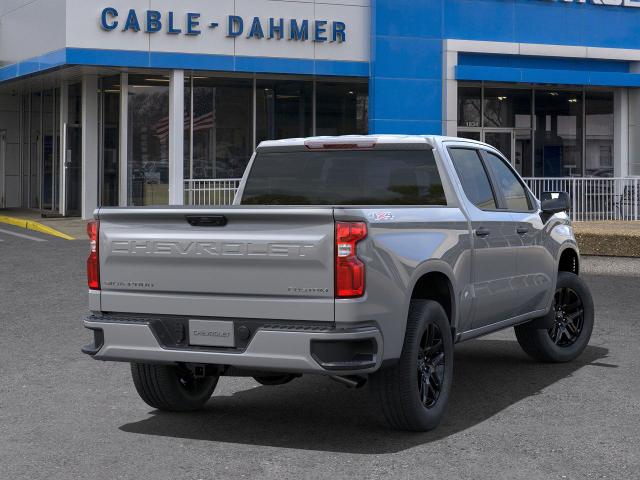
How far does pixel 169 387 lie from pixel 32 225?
65.9 ft

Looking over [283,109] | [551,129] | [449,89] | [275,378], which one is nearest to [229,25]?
[283,109]

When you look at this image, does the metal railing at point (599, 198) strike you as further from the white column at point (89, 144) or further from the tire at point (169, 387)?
the tire at point (169, 387)

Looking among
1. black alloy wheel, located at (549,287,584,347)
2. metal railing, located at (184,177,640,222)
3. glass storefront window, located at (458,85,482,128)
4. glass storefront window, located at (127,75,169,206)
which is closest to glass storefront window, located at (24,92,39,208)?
glass storefront window, located at (127,75,169,206)

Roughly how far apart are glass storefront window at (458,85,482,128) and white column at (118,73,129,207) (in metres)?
8.85

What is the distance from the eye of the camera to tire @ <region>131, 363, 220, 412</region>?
7.38 meters

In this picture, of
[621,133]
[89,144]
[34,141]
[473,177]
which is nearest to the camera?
[473,177]

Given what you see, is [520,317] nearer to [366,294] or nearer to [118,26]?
[366,294]

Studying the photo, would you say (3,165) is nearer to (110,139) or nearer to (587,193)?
(110,139)

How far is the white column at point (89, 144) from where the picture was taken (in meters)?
28.1

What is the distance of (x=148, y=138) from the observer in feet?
90.0

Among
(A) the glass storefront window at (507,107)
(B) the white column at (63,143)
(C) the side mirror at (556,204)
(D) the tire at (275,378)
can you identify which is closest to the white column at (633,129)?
(A) the glass storefront window at (507,107)

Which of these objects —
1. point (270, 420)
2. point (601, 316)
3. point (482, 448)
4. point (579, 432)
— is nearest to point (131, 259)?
point (270, 420)

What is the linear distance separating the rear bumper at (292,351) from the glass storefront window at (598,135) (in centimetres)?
2689

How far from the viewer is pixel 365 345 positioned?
633 cm
